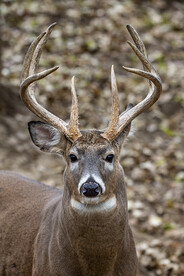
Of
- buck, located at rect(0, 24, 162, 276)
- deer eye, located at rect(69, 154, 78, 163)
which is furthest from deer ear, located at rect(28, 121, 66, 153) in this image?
deer eye, located at rect(69, 154, 78, 163)

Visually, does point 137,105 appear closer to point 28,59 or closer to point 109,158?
point 109,158

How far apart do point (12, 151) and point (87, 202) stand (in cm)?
494

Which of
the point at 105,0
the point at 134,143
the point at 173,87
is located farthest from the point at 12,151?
the point at 105,0

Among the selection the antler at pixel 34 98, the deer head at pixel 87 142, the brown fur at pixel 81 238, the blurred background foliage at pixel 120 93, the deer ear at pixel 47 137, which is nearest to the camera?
the deer head at pixel 87 142

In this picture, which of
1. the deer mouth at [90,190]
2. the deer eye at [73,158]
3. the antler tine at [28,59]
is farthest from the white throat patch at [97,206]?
the antler tine at [28,59]

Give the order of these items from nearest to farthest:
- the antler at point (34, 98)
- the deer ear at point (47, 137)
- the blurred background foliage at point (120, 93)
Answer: the antler at point (34, 98), the deer ear at point (47, 137), the blurred background foliage at point (120, 93)

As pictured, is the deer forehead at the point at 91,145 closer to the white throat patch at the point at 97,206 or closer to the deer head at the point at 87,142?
the deer head at the point at 87,142

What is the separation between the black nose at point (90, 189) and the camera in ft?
14.4

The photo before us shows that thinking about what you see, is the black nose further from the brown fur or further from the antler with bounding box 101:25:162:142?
the antler with bounding box 101:25:162:142

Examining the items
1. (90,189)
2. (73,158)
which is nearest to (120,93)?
(73,158)

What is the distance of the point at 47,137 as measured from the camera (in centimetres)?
515

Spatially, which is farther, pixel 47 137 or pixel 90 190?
pixel 47 137

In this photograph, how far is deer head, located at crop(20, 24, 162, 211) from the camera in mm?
4562

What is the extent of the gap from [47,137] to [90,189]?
0.91 m
